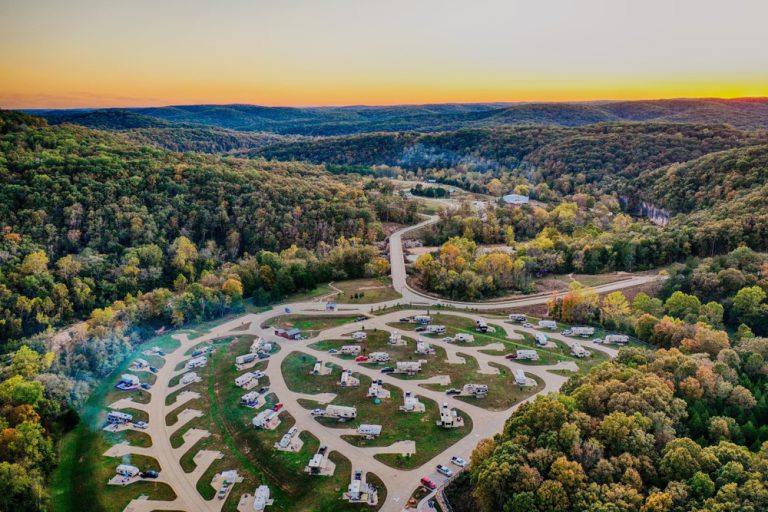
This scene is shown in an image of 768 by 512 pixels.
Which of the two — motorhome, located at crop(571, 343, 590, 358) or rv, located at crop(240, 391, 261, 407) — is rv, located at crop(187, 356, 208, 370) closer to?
rv, located at crop(240, 391, 261, 407)

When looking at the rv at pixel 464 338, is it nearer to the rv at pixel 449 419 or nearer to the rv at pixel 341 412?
the rv at pixel 449 419

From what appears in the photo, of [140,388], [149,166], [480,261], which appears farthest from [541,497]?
[149,166]

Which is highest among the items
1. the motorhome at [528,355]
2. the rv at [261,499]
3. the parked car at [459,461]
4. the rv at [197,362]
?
the rv at [197,362]

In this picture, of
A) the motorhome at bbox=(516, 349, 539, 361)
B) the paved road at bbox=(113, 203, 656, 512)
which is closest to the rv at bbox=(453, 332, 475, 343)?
the paved road at bbox=(113, 203, 656, 512)

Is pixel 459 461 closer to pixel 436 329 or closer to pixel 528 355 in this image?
pixel 528 355

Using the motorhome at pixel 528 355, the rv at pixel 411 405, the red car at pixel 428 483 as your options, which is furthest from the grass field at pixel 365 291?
the red car at pixel 428 483

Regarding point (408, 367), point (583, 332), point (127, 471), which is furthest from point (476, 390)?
point (127, 471)
